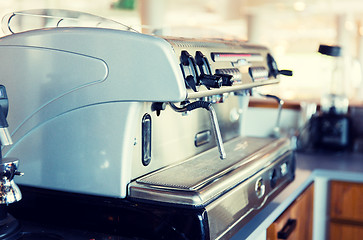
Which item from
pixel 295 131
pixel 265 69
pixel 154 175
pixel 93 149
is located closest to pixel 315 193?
pixel 295 131

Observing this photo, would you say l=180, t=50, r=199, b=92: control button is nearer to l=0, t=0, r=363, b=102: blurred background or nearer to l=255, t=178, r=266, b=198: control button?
l=0, t=0, r=363, b=102: blurred background

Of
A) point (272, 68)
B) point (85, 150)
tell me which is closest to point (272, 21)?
point (272, 68)

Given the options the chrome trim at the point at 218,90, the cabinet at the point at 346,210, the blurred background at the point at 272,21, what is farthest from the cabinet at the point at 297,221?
the blurred background at the point at 272,21

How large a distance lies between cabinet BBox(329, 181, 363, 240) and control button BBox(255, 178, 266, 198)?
A: 2.28 feet

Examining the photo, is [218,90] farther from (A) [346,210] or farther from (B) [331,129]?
(B) [331,129]

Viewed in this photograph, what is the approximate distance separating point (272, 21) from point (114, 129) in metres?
9.17

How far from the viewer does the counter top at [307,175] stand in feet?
3.88

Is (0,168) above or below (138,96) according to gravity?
below

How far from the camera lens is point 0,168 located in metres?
0.89

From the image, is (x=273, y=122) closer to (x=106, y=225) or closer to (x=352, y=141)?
(x=352, y=141)

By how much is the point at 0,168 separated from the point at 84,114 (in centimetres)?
20

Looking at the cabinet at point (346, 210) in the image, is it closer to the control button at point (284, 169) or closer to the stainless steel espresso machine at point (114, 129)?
the control button at point (284, 169)

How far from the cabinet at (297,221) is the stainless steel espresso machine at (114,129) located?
0.54ft

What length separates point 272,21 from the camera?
9.70m
